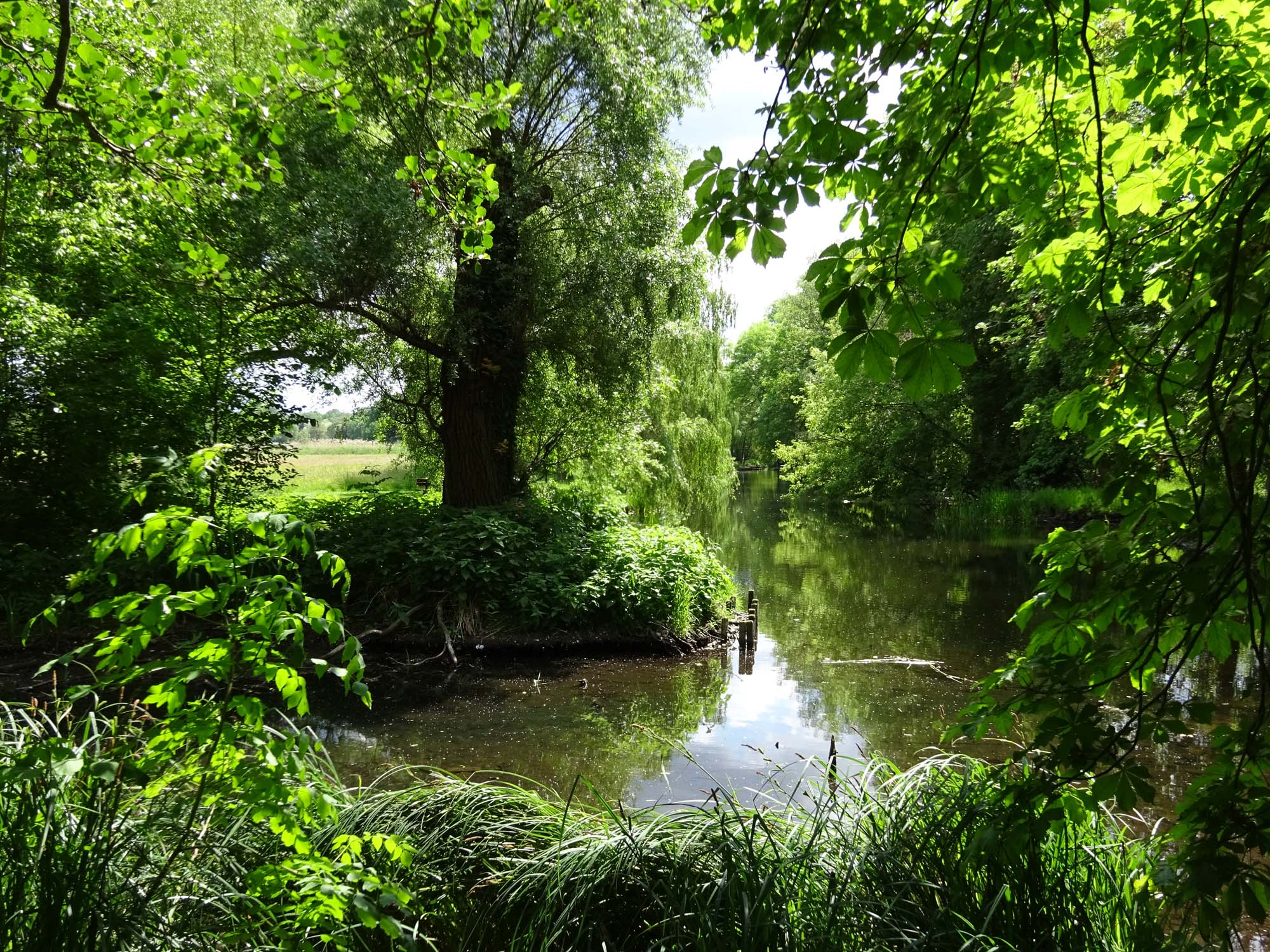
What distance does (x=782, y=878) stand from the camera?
234cm

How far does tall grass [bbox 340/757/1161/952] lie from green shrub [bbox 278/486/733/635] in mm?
5841

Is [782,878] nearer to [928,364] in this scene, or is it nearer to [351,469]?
[928,364]

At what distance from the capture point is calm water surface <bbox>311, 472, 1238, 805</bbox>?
5727mm

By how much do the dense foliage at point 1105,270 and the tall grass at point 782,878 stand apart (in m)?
0.39

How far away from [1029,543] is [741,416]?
98.4 ft

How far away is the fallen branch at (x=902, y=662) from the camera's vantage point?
812cm

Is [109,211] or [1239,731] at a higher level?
[109,211]

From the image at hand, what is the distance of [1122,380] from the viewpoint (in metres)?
1.91

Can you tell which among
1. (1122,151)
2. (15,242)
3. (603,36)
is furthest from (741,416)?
(1122,151)

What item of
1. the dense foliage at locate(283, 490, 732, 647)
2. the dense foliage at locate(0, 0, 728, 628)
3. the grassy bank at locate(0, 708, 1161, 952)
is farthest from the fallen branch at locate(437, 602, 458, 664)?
the grassy bank at locate(0, 708, 1161, 952)

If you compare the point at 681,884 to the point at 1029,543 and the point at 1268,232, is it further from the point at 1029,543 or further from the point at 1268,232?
the point at 1029,543

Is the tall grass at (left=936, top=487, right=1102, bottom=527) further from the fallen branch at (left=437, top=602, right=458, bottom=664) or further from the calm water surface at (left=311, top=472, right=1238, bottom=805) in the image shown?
the fallen branch at (left=437, top=602, right=458, bottom=664)

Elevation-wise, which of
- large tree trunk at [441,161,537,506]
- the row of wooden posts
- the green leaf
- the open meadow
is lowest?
the row of wooden posts

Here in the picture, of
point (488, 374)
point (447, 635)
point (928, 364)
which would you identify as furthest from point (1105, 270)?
point (488, 374)
